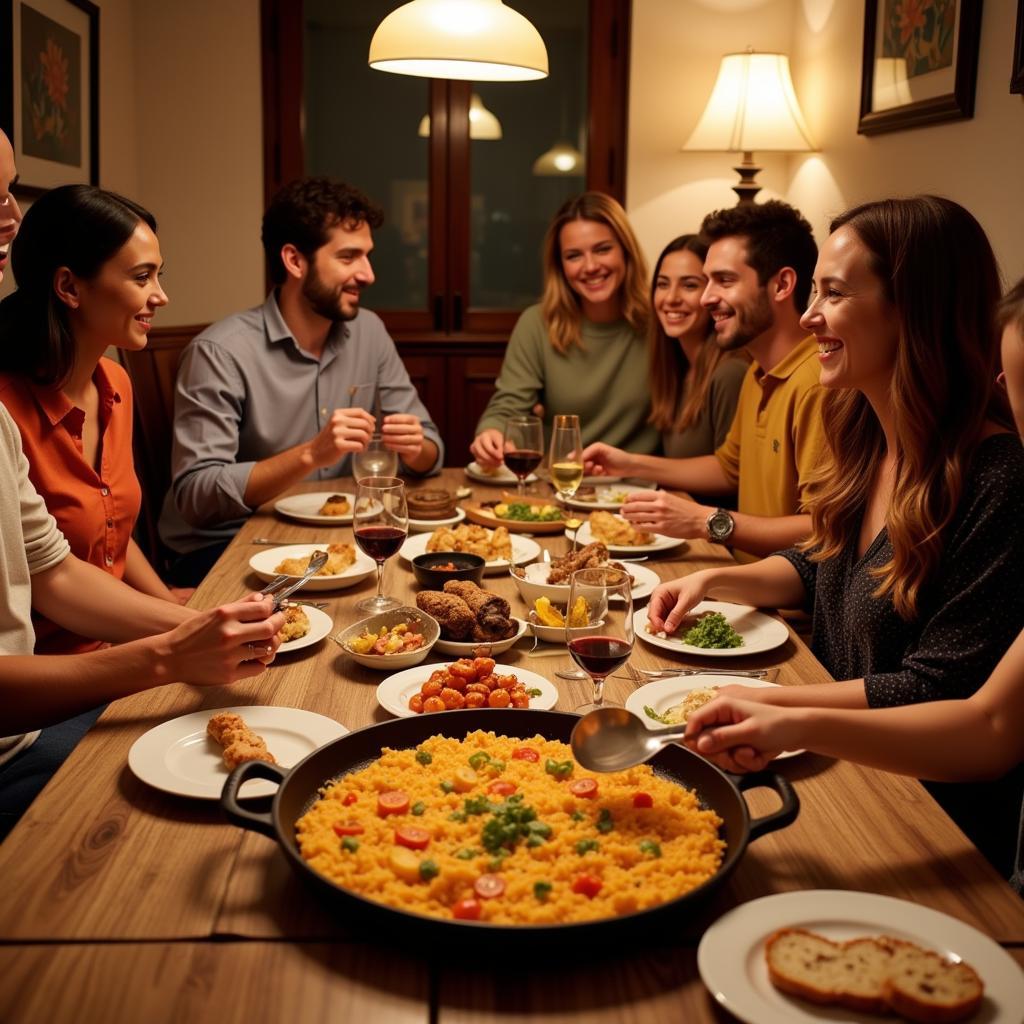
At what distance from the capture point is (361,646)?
1641 millimetres

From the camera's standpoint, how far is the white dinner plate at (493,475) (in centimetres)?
308

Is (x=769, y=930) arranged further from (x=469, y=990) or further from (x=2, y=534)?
(x=2, y=534)

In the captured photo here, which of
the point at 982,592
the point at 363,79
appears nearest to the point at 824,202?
the point at 363,79

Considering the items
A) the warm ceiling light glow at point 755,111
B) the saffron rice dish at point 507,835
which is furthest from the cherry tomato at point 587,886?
the warm ceiling light glow at point 755,111

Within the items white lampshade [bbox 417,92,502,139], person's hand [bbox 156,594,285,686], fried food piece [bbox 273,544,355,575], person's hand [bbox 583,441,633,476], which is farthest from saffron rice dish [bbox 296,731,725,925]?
white lampshade [bbox 417,92,502,139]

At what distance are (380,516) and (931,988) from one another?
3.94ft

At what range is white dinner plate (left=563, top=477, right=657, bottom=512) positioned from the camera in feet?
9.00

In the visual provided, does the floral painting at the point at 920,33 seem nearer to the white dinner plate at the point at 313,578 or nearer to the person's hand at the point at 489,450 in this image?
the person's hand at the point at 489,450

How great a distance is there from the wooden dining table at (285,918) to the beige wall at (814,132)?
1921 millimetres

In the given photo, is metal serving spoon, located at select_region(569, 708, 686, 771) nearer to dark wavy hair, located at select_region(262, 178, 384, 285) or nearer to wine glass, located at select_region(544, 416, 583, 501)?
wine glass, located at select_region(544, 416, 583, 501)

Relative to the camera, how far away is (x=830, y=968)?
90 centimetres

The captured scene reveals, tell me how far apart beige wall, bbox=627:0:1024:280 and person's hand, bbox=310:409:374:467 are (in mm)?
1597

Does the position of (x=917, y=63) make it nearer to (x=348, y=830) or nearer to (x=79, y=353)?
(x=79, y=353)

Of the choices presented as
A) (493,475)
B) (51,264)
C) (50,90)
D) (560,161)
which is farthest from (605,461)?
(560,161)
